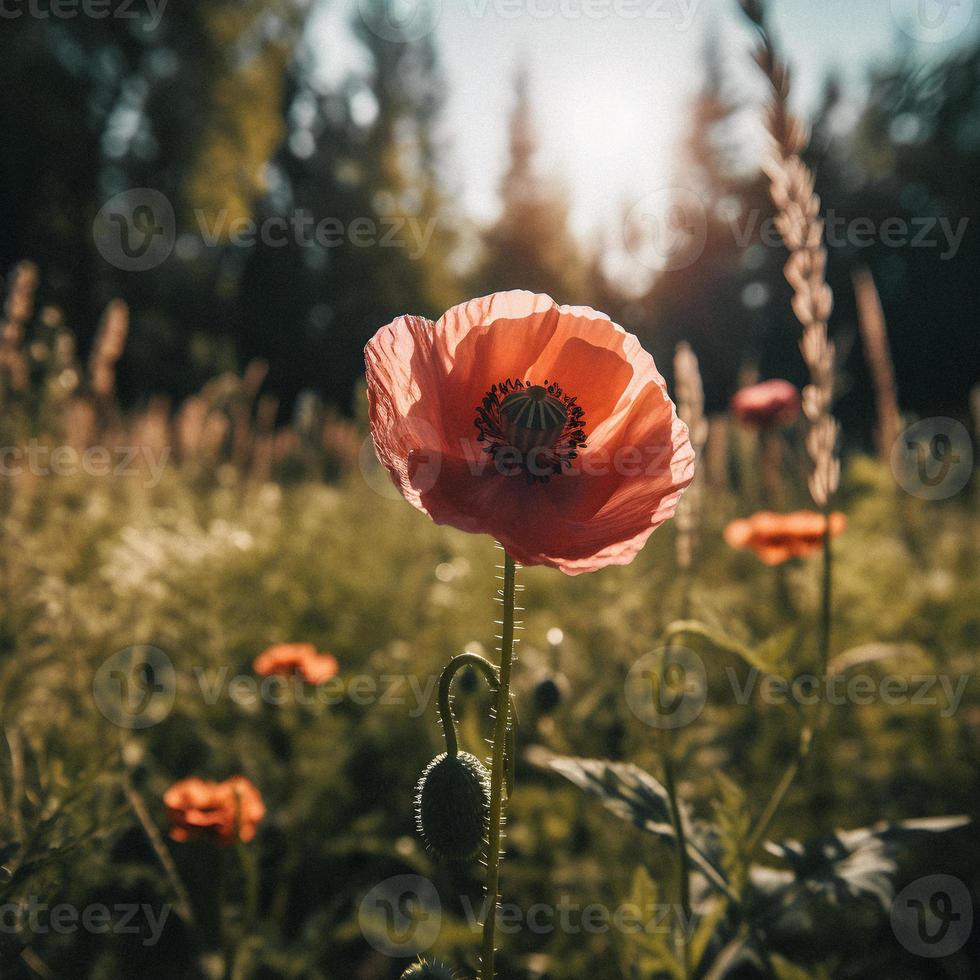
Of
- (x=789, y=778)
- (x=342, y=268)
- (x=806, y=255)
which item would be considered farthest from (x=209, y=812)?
(x=342, y=268)

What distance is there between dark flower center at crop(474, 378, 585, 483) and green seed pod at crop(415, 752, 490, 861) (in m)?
0.39

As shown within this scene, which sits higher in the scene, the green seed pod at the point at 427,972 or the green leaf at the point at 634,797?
the green leaf at the point at 634,797

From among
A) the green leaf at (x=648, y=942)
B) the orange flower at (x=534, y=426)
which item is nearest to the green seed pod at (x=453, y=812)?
the orange flower at (x=534, y=426)

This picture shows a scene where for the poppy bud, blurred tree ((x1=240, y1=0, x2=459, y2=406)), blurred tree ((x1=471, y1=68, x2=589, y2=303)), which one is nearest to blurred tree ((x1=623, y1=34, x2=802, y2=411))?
blurred tree ((x1=471, y1=68, x2=589, y2=303))

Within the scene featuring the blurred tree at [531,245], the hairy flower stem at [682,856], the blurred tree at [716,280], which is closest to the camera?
the hairy flower stem at [682,856]

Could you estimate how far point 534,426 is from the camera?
0.98 metres

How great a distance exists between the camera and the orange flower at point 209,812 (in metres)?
1.73

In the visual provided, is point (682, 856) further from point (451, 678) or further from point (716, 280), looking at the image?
point (716, 280)

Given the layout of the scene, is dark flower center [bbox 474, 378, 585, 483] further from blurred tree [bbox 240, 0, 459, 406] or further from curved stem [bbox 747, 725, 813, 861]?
blurred tree [bbox 240, 0, 459, 406]

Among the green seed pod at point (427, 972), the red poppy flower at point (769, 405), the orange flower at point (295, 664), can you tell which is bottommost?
the green seed pod at point (427, 972)

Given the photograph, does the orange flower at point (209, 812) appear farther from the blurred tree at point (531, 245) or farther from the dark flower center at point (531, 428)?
the blurred tree at point (531, 245)

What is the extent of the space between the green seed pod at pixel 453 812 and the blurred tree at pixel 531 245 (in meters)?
26.4

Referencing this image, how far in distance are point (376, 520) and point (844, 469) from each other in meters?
2.85

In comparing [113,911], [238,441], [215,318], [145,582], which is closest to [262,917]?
[113,911]
